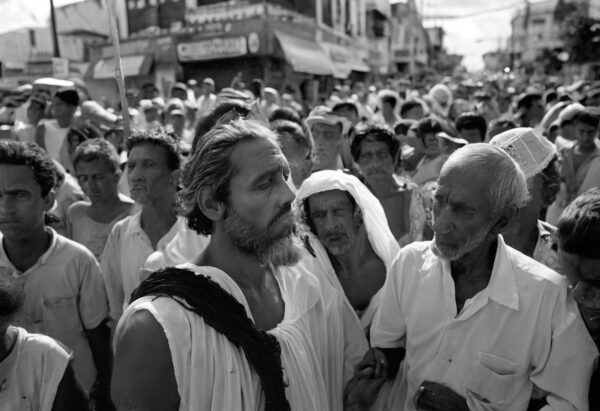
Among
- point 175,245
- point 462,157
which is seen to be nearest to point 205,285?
point 462,157

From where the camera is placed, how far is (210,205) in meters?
1.67

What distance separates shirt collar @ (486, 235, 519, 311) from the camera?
177 cm

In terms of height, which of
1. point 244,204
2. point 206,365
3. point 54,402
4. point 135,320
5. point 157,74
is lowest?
point 54,402

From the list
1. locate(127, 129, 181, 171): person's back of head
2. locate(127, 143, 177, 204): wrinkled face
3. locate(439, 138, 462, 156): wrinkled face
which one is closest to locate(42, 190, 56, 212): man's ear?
locate(127, 143, 177, 204): wrinkled face

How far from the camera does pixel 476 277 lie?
1944 mm

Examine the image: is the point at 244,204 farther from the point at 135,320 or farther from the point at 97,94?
the point at 97,94

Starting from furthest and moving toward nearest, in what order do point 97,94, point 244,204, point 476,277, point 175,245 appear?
1. point 97,94
2. point 175,245
3. point 476,277
4. point 244,204

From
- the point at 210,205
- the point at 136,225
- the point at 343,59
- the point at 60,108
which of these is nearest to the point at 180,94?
the point at 60,108

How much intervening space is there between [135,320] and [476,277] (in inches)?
49.2

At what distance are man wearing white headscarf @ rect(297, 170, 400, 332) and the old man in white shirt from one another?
17.9 inches

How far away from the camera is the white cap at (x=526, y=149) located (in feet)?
8.18

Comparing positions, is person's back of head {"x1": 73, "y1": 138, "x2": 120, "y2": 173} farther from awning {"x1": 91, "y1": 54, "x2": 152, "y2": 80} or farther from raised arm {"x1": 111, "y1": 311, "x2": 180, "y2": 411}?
awning {"x1": 91, "y1": 54, "x2": 152, "y2": 80}

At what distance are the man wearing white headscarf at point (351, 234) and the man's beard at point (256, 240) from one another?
0.81 metres

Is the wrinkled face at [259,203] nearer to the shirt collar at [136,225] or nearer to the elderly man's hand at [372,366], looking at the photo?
the elderly man's hand at [372,366]
